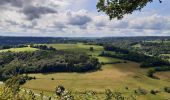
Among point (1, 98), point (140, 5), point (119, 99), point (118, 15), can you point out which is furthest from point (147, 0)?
point (119, 99)

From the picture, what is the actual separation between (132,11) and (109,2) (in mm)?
1846

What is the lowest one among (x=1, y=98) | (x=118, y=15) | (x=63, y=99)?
(x=63, y=99)

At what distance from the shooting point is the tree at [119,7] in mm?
27438

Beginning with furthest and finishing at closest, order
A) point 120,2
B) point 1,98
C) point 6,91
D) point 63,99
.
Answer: point 63,99
point 6,91
point 1,98
point 120,2

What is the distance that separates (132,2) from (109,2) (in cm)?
173

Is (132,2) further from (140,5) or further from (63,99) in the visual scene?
(63,99)

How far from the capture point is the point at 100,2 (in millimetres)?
28203

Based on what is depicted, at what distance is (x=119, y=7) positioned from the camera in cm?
2797

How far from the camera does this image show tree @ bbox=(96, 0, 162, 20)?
27438 millimetres


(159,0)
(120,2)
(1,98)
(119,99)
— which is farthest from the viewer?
(119,99)

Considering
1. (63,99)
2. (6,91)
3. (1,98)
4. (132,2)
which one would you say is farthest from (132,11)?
(63,99)

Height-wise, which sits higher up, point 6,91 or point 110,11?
point 110,11

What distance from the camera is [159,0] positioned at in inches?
1024

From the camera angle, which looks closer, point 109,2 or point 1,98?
point 109,2
